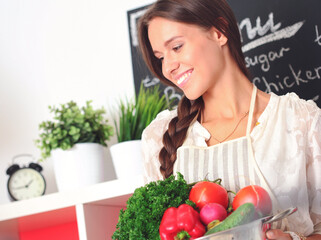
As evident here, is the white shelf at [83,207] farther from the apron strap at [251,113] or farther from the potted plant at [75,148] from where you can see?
the apron strap at [251,113]

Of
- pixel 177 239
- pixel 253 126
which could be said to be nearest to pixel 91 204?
pixel 253 126

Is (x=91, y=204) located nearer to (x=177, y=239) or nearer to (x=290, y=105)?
(x=290, y=105)

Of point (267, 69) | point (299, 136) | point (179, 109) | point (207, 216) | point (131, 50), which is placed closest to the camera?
point (207, 216)

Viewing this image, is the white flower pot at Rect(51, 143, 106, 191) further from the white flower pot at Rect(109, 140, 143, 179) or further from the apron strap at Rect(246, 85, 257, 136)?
the apron strap at Rect(246, 85, 257, 136)

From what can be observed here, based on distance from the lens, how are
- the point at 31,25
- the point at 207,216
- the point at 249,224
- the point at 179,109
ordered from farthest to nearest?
1. the point at 31,25
2. the point at 179,109
3. the point at 207,216
4. the point at 249,224

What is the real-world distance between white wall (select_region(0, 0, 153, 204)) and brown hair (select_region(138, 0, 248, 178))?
703mm

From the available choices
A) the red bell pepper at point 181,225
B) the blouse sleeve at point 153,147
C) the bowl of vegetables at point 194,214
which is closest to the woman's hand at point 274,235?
the bowl of vegetables at point 194,214

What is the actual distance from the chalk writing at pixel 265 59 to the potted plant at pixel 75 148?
641mm

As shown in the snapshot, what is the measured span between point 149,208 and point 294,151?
520mm

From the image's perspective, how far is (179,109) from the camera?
1538 millimetres

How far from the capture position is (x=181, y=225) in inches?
31.8

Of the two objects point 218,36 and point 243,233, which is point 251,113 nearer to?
point 218,36

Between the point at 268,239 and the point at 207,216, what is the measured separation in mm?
127

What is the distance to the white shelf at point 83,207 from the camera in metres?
1.77
